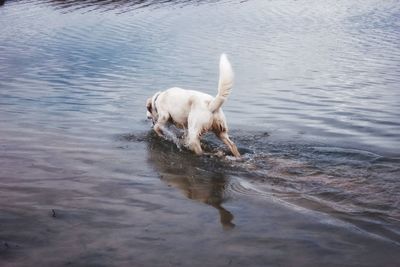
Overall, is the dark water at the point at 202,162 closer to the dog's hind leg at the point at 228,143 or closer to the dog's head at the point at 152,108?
the dog's hind leg at the point at 228,143

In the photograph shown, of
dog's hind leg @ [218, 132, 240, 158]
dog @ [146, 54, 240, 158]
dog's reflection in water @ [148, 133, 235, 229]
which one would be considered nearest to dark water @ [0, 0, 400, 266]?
dog's reflection in water @ [148, 133, 235, 229]

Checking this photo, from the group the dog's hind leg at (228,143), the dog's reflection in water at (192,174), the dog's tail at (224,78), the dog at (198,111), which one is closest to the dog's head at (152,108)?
the dog at (198,111)

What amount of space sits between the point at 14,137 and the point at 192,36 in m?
15.4

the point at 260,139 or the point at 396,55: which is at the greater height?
the point at 396,55

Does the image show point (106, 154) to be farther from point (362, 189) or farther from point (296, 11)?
point (296, 11)

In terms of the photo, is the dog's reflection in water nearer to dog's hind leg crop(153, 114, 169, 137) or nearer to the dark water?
the dark water

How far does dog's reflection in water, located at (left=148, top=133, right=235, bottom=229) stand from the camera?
5541 millimetres

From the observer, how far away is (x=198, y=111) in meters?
7.18

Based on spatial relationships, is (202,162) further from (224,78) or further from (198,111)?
(224,78)

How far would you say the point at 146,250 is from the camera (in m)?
4.10

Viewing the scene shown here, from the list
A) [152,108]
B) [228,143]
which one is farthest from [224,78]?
[152,108]

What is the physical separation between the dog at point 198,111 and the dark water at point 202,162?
14.2 inches

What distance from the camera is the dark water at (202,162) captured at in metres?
4.23

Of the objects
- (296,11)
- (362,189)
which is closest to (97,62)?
(362,189)
